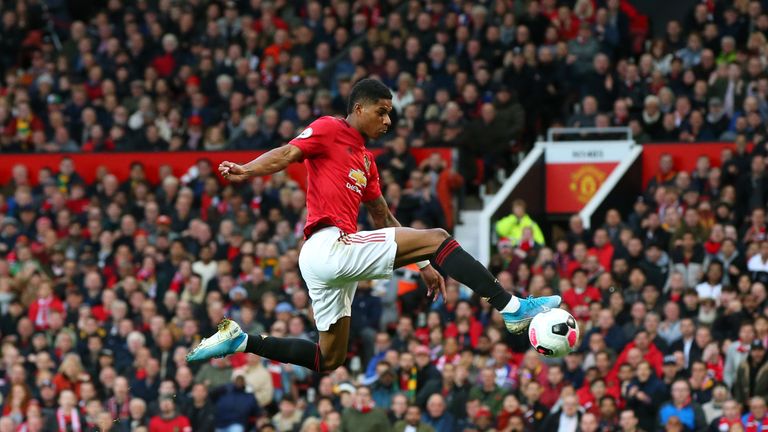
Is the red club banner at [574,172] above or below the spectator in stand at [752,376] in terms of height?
above

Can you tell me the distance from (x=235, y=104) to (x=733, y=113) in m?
6.47

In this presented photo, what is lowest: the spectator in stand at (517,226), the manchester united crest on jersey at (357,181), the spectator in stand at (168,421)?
the spectator in stand at (168,421)

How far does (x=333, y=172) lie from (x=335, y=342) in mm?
1253

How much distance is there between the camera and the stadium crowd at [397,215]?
1505 cm

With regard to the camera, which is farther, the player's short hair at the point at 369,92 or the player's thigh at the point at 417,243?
the player's short hair at the point at 369,92

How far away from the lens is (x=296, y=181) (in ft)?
65.9

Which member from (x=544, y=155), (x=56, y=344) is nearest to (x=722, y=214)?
(x=544, y=155)

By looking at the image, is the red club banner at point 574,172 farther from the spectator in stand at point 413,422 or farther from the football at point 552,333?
the football at point 552,333

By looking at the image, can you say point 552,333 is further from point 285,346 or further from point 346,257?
point 285,346

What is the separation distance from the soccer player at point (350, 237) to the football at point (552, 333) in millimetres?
60

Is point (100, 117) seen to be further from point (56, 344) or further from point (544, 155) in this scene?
point (544, 155)

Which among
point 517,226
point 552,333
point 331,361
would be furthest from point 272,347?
point 517,226

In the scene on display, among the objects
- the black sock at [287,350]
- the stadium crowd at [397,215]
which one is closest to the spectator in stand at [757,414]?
the stadium crowd at [397,215]

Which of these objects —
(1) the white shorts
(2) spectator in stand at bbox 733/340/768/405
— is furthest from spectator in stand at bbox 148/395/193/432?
(1) the white shorts
